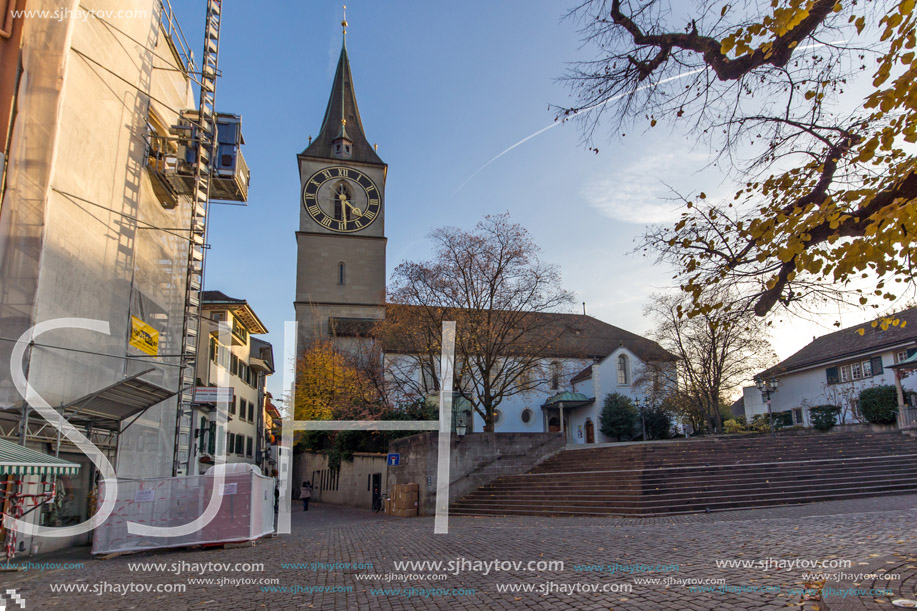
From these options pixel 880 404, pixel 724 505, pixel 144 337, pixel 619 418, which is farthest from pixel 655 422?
pixel 144 337

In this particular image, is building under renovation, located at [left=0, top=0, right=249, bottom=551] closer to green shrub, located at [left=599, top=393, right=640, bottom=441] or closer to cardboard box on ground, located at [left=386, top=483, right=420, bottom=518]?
cardboard box on ground, located at [left=386, top=483, right=420, bottom=518]

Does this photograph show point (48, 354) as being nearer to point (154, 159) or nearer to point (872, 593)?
point (154, 159)

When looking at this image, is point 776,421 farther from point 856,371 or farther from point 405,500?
point 405,500

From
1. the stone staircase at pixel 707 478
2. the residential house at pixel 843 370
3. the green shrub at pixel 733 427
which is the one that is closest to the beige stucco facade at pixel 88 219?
the stone staircase at pixel 707 478

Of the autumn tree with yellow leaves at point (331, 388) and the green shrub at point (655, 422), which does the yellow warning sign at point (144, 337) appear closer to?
the autumn tree with yellow leaves at point (331, 388)

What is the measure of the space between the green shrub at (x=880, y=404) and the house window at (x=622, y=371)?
61.5 ft

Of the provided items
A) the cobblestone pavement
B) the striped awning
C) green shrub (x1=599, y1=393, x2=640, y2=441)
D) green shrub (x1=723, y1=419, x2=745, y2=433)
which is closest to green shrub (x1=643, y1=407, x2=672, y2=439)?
green shrub (x1=599, y1=393, x2=640, y2=441)

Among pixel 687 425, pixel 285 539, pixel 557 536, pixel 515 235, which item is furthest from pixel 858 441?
pixel 687 425

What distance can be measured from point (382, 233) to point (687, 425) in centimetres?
2878

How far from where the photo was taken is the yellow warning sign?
16.8 meters

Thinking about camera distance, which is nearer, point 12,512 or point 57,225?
point 12,512

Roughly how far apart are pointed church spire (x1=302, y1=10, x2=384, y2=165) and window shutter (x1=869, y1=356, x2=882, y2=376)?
39.0 m

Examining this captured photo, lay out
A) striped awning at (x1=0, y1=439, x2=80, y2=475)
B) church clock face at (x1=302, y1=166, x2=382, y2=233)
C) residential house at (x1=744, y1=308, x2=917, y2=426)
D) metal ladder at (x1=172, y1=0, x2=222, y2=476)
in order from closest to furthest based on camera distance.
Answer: striped awning at (x1=0, y1=439, x2=80, y2=475) < metal ladder at (x1=172, y1=0, x2=222, y2=476) < residential house at (x1=744, y1=308, x2=917, y2=426) < church clock face at (x1=302, y1=166, x2=382, y2=233)

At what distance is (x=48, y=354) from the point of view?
12.6m
